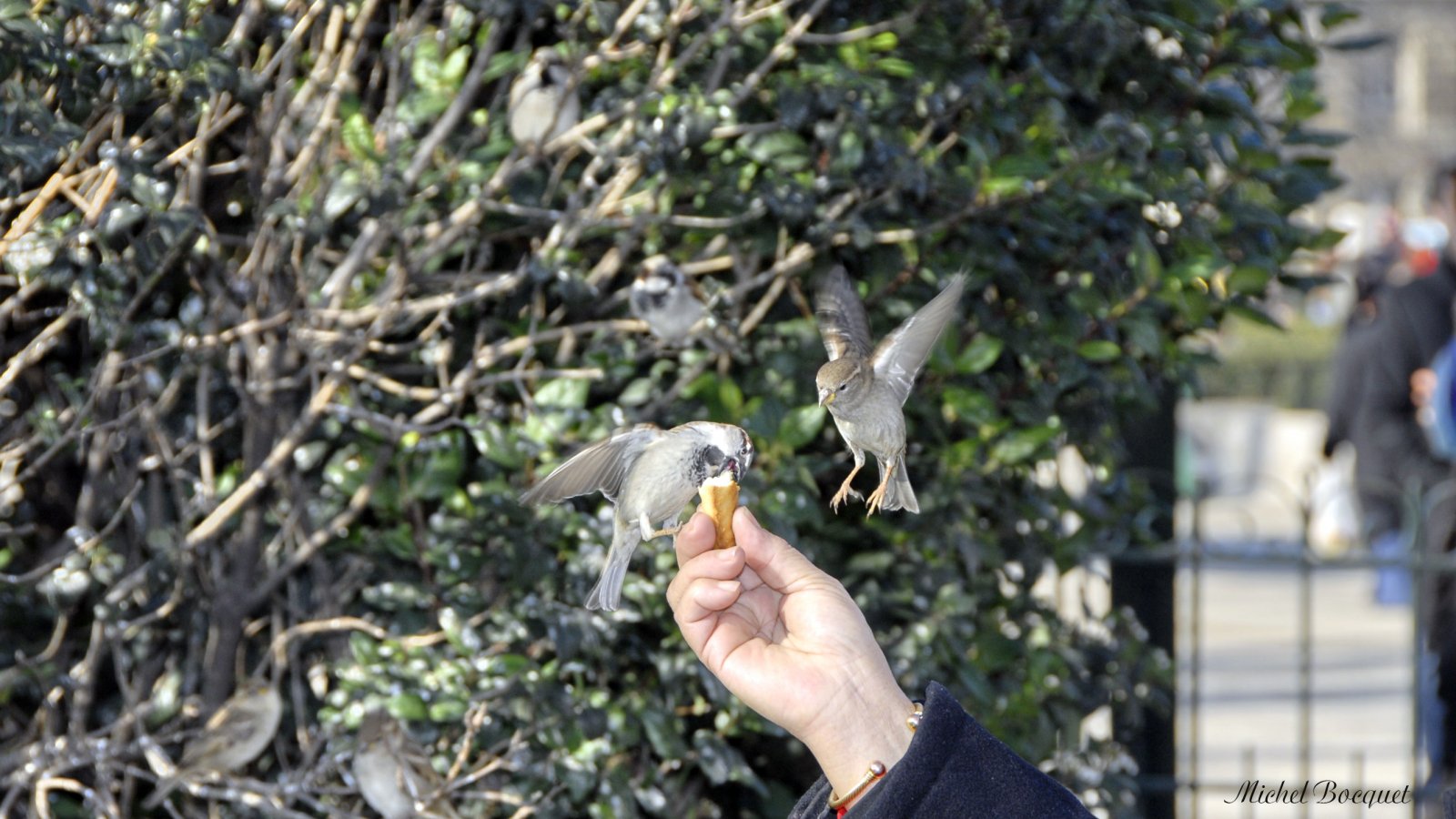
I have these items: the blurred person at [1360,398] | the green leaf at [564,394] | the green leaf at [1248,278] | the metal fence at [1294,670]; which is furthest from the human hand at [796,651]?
the blurred person at [1360,398]

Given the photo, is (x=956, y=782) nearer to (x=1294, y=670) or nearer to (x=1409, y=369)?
(x=1409, y=369)

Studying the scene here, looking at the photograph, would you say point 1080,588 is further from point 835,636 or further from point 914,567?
point 835,636

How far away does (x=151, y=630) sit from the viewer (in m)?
2.44

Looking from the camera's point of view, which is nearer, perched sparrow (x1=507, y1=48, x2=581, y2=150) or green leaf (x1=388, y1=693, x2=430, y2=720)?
green leaf (x1=388, y1=693, x2=430, y2=720)

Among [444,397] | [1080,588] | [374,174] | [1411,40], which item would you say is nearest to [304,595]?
[444,397]

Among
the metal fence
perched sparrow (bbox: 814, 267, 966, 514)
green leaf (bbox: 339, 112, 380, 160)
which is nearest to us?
perched sparrow (bbox: 814, 267, 966, 514)

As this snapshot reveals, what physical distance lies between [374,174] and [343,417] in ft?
1.21

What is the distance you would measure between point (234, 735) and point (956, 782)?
1.26 metres

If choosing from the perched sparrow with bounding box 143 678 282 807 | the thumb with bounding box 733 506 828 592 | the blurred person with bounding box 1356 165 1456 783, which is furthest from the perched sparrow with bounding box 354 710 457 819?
the blurred person with bounding box 1356 165 1456 783

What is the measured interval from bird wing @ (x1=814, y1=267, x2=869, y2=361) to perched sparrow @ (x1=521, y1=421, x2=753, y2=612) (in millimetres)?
288

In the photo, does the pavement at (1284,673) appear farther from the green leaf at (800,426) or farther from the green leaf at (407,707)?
the green leaf at (407,707)

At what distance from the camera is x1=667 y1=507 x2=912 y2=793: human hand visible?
4.82 ft

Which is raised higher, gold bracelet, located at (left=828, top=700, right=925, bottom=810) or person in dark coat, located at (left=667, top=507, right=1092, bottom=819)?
person in dark coat, located at (left=667, top=507, right=1092, bottom=819)

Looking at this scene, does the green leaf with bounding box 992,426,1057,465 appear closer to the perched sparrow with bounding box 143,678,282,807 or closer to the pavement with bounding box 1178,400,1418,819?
the perched sparrow with bounding box 143,678,282,807
